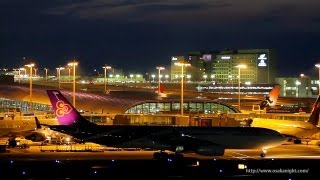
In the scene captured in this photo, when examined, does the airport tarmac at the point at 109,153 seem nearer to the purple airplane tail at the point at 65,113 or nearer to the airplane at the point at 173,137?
the airplane at the point at 173,137

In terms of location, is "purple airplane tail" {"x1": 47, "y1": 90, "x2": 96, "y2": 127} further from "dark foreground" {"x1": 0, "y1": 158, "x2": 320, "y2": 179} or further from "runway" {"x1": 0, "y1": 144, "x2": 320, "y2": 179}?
"dark foreground" {"x1": 0, "y1": 158, "x2": 320, "y2": 179}

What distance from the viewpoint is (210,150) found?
65.1 m

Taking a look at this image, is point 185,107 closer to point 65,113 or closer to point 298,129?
point 298,129

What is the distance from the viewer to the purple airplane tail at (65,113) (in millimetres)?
69025

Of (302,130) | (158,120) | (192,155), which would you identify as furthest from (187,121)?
(192,155)

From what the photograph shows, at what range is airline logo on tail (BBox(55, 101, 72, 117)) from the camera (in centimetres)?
7112

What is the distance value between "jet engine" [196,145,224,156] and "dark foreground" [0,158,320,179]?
873 centimetres

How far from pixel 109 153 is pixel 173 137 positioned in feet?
25.6

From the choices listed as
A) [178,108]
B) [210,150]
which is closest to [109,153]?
[210,150]

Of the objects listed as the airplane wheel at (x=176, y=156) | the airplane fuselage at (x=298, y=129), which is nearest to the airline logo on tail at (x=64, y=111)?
the airplane wheel at (x=176, y=156)

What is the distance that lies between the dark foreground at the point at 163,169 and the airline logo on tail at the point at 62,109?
17.1 m

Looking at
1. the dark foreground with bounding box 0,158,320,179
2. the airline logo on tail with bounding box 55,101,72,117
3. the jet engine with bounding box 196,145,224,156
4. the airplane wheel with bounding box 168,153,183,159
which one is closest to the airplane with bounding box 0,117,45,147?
the airline logo on tail with bounding box 55,101,72,117

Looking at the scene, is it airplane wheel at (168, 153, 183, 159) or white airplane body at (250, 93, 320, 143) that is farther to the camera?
white airplane body at (250, 93, 320, 143)

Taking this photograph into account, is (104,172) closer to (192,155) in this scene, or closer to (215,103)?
(192,155)
